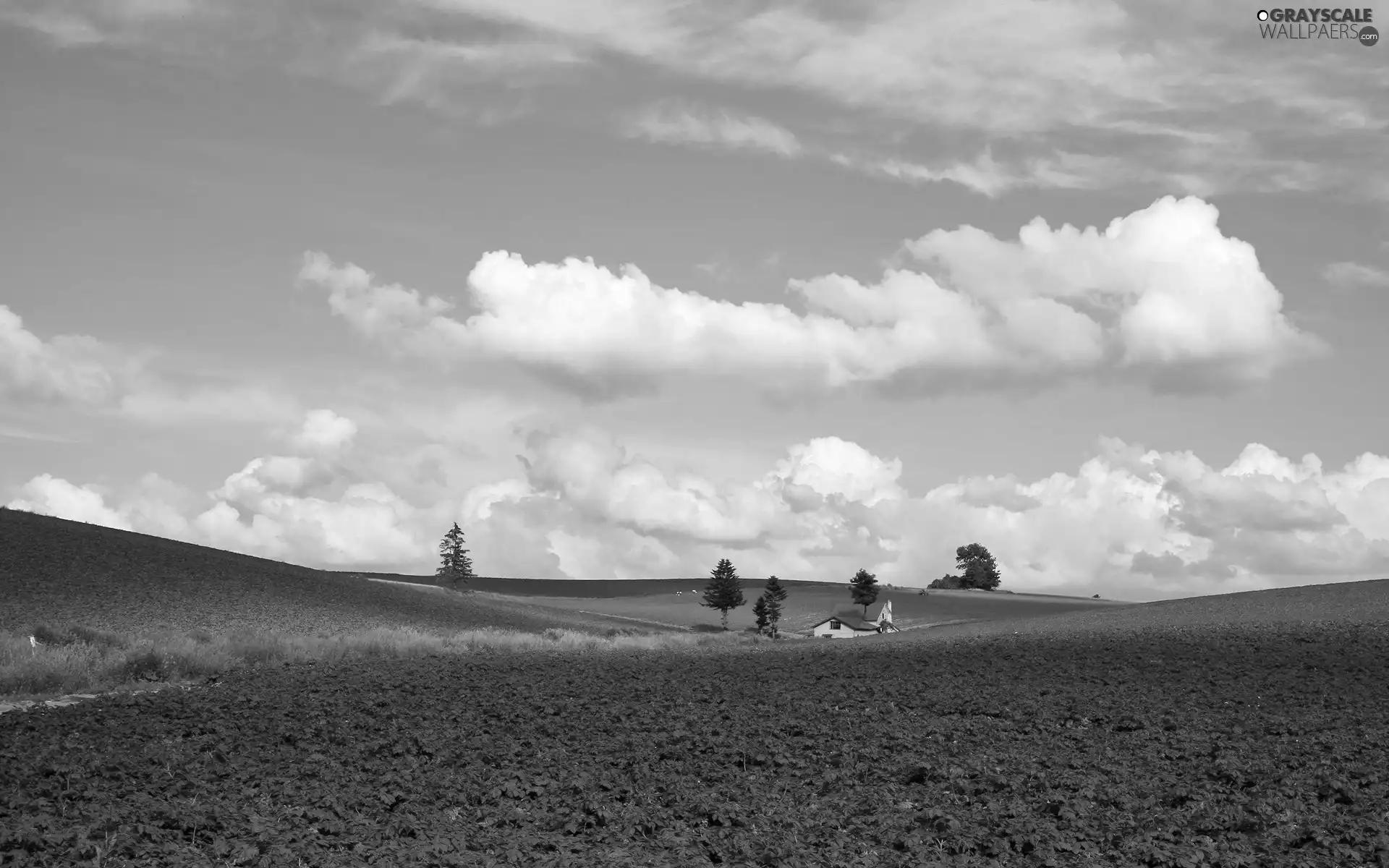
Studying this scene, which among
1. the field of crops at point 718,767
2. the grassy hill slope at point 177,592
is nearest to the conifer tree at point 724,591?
the grassy hill slope at point 177,592

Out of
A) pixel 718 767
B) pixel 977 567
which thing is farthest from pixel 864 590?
pixel 718 767

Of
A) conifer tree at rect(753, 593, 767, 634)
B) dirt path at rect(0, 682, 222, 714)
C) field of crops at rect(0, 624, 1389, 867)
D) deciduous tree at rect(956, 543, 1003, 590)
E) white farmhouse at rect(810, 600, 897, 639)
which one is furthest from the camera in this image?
deciduous tree at rect(956, 543, 1003, 590)

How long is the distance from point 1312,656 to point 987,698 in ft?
57.0

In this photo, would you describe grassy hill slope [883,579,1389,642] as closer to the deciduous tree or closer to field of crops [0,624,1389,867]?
field of crops [0,624,1389,867]

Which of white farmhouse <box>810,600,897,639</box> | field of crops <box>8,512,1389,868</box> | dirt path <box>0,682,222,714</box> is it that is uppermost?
field of crops <box>8,512,1389,868</box>

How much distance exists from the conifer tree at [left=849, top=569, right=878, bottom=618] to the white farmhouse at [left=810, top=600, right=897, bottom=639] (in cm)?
1090

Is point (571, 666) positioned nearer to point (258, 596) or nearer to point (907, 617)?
point (258, 596)

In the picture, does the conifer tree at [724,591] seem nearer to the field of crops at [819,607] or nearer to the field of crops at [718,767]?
the field of crops at [819,607]

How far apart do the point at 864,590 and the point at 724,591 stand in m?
16.7

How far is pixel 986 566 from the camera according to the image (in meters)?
161

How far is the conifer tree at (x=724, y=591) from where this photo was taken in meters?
115

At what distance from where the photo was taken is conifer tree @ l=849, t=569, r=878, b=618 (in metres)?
121

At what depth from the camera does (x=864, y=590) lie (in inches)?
4756

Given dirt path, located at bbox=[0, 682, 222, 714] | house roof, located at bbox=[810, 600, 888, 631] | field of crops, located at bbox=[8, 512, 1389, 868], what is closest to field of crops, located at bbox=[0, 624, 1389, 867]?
field of crops, located at bbox=[8, 512, 1389, 868]
